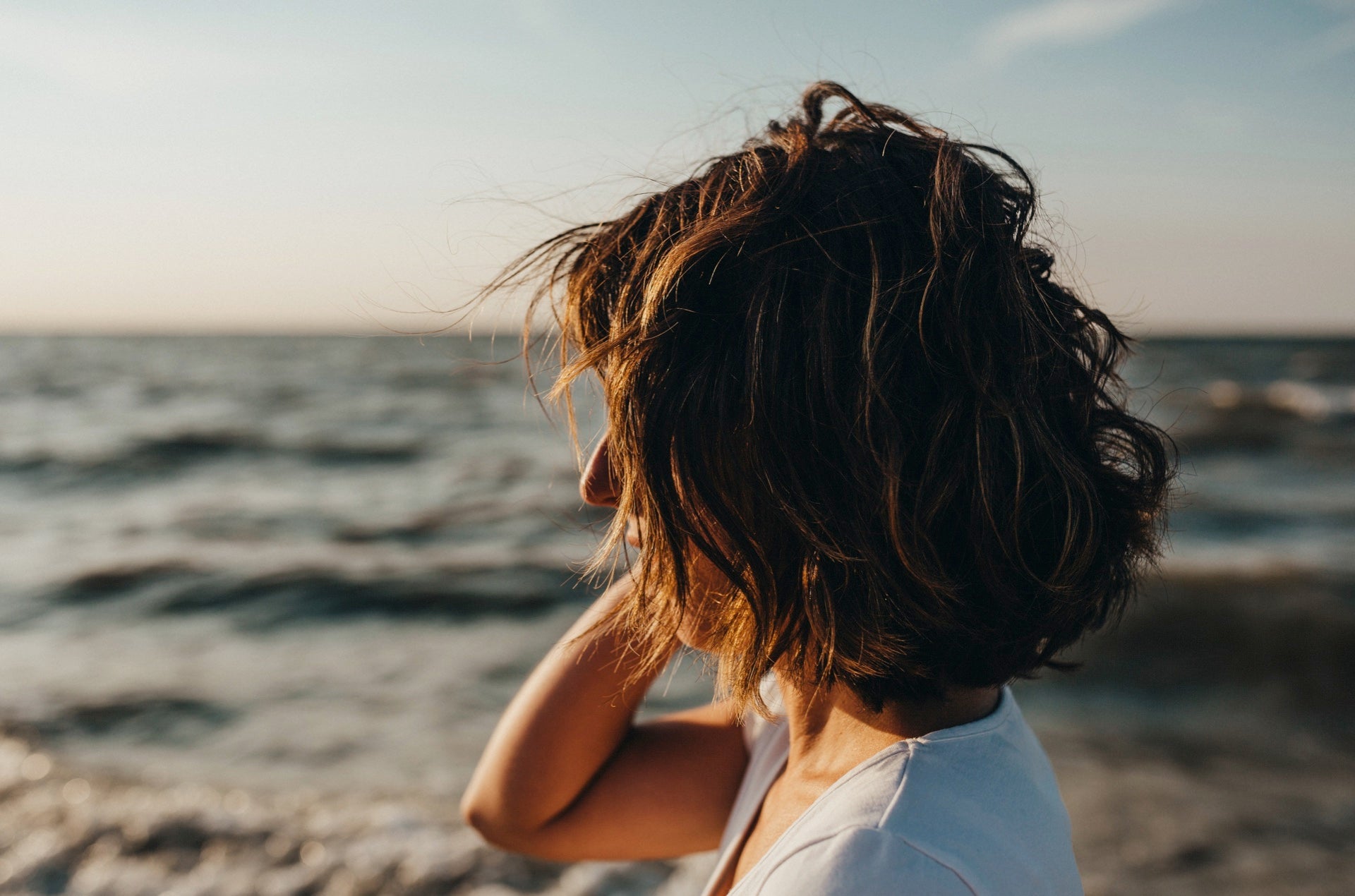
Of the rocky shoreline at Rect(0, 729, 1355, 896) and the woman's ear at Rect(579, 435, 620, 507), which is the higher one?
the woman's ear at Rect(579, 435, 620, 507)

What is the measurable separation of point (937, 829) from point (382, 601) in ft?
19.4

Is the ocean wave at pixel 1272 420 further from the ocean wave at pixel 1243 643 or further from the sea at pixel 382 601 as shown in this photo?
the ocean wave at pixel 1243 643

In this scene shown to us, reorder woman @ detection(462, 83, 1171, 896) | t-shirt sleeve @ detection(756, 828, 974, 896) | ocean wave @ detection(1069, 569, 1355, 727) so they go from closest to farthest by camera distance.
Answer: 1. t-shirt sleeve @ detection(756, 828, 974, 896)
2. woman @ detection(462, 83, 1171, 896)
3. ocean wave @ detection(1069, 569, 1355, 727)

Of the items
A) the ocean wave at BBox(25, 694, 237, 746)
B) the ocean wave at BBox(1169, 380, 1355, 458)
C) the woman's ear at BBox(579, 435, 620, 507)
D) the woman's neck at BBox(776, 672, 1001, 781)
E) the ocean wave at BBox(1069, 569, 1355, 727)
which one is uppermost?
the woman's ear at BBox(579, 435, 620, 507)

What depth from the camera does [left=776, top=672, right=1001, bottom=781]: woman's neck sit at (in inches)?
45.0

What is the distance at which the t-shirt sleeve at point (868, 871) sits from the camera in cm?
84

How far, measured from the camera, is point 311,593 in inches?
249

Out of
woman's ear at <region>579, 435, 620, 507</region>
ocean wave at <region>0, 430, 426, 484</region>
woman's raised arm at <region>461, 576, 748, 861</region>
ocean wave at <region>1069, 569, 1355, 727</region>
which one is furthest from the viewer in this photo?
ocean wave at <region>0, 430, 426, 484</region>

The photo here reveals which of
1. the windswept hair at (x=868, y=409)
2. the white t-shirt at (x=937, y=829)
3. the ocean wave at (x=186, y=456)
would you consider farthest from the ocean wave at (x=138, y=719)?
the ocean wave at (x=186, y=456)

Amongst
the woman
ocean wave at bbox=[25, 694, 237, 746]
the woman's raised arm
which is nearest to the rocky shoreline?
ocean wave at bbox=[25, 694, 237, 746]

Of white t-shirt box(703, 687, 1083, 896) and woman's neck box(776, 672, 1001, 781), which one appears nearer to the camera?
white t-shirt box(703, 687, 1083, 896)

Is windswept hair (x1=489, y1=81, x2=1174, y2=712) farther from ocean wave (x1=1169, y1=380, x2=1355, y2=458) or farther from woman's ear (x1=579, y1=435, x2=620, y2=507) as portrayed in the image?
ocean wave (x1=1169, y1=380, x2=1355, y2=458)

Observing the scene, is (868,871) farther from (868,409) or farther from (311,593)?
(311,593)

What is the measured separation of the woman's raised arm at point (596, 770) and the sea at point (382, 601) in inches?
9.3
